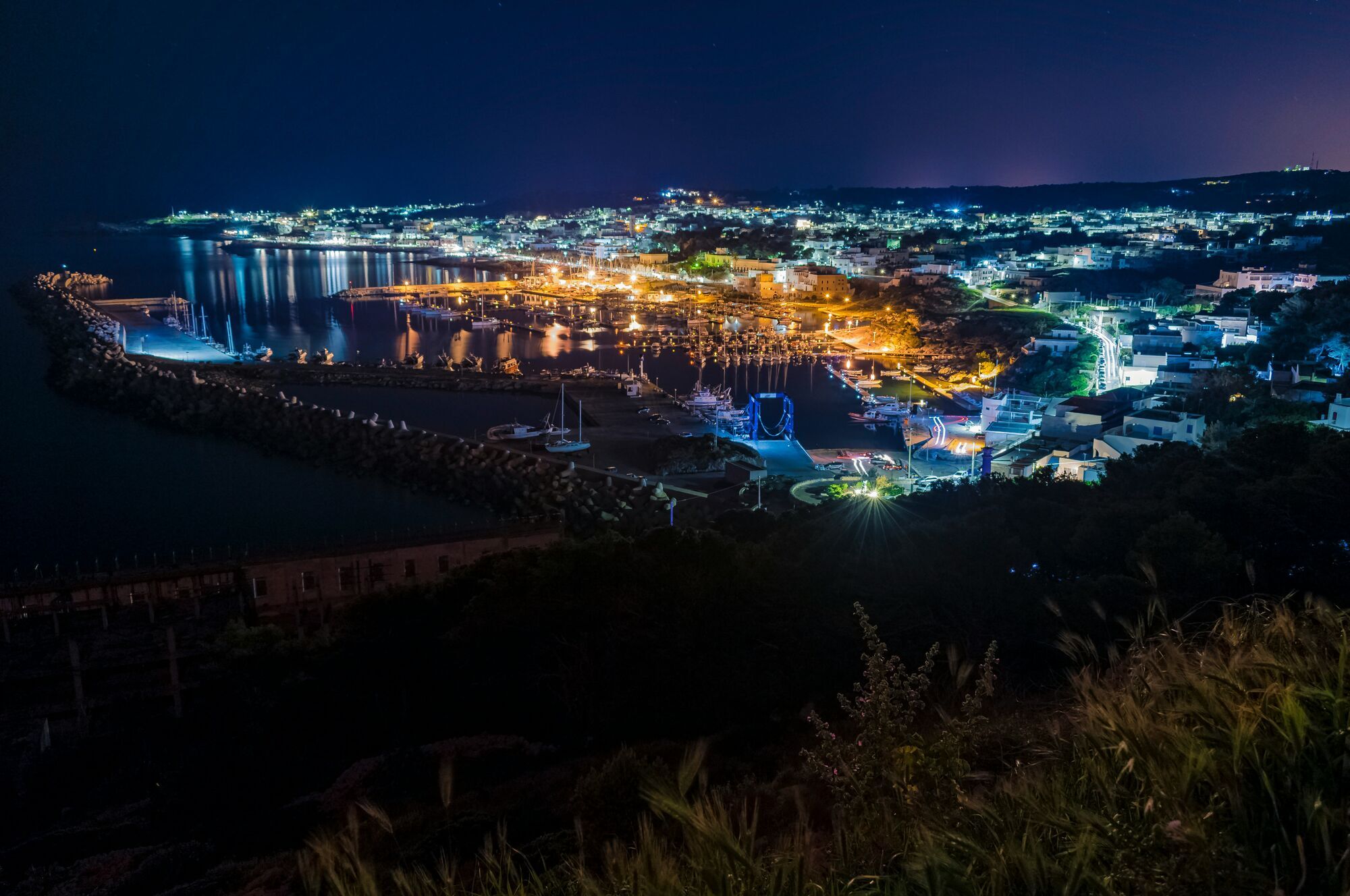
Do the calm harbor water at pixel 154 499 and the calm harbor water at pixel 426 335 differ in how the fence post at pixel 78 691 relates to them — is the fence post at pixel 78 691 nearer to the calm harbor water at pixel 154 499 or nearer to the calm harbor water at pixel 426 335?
the calm harbor water at pixel 154 499

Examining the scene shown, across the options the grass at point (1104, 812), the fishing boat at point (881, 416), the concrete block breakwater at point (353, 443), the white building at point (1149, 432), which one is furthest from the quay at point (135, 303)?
the grass at point (1104, 812)

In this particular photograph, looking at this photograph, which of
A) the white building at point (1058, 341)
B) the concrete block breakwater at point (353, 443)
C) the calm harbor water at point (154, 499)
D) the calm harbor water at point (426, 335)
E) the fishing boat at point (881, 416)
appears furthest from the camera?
the white building at point (1058, 341)

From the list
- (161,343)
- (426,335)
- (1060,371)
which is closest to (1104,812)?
(1060,371)

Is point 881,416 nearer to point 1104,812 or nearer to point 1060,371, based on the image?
point 1060,371

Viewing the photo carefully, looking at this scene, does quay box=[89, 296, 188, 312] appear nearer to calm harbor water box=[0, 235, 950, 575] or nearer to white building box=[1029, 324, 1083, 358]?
calm harbor water box=[0, 235, 950, 575]

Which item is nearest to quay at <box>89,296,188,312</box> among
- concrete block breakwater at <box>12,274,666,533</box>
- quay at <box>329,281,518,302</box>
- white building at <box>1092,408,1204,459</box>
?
quay at <box>329,281,518,302</box>

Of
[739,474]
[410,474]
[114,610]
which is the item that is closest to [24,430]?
[410,474]
